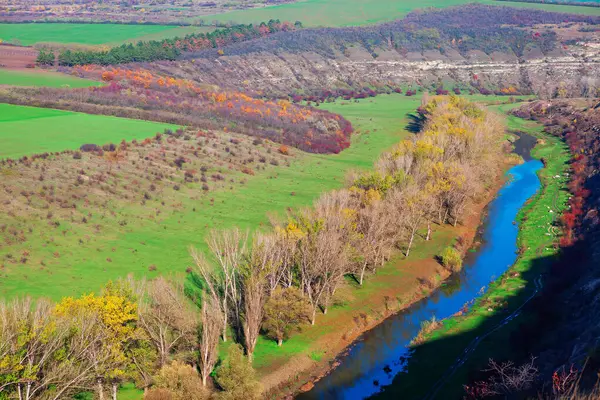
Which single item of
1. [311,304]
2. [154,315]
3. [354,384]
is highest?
[154,315]

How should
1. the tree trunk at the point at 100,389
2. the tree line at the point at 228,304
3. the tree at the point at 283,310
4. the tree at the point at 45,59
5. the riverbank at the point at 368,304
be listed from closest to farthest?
the tree line at the point at 228,304 → the tree trunk at the point at 100,389 → the riverbank at the point at 368,304 → the tree at the point at 283,310 → the tree at the point at 45,59

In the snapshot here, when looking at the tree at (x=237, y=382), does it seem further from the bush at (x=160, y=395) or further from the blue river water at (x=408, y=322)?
the blue river water at (x=408, y=322)

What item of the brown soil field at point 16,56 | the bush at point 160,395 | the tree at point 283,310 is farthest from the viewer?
the brown soil field at point 16,56

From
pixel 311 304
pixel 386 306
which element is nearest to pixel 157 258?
pixel 311 304

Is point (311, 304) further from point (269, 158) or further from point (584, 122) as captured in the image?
point (584, 122)

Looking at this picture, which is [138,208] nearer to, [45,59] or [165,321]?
[165,321]

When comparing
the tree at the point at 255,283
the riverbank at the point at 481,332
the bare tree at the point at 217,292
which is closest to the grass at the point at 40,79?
the bare tree at the point at 217,292
